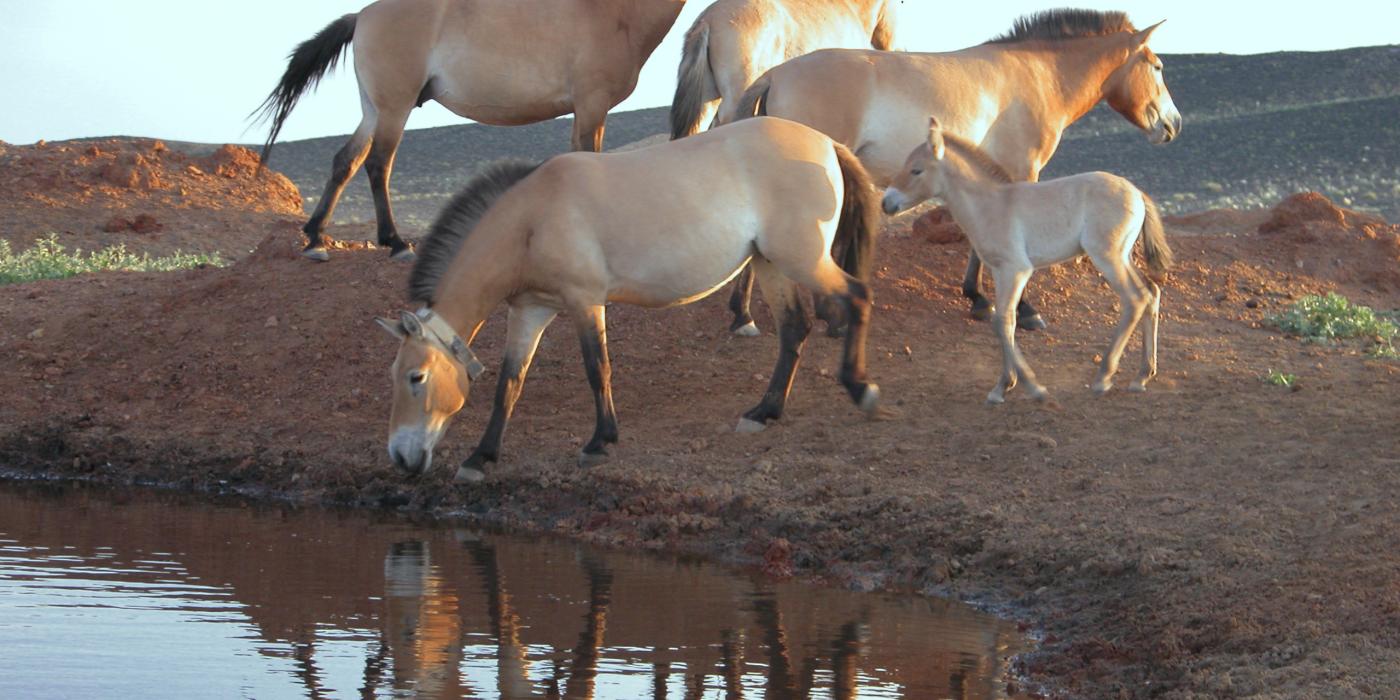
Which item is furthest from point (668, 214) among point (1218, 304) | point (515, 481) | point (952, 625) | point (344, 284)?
point (1218, 304)

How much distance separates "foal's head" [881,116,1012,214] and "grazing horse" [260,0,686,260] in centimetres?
280

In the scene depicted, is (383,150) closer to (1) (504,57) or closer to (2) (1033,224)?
(1) (504,57)

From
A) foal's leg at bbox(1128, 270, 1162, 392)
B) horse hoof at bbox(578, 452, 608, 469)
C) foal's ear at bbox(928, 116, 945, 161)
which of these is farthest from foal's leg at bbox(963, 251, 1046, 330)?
horse hoof at bbox(578, 452, 608, 469)

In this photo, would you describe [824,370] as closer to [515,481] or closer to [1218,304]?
[515,481]

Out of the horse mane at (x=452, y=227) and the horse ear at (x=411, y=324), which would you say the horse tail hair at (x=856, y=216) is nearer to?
the horse mane at (x=452, y=227)

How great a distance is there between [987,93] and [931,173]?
1717 millimetres

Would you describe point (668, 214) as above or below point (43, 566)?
above

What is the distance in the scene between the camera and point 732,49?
40.4 ft

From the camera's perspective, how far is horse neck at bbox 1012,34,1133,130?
1265 centimetres

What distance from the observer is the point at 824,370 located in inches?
466

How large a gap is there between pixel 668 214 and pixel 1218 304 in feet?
18.9

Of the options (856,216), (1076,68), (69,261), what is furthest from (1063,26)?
(69,261)

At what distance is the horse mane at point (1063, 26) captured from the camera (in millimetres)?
12961

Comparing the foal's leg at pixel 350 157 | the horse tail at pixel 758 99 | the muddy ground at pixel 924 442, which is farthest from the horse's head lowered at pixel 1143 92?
the foal's leg at pixel 350 157
